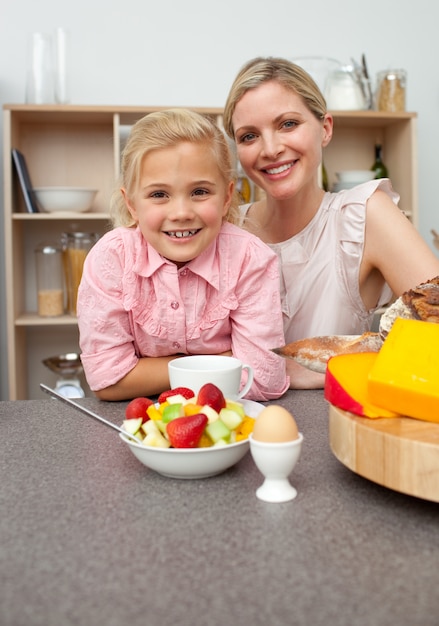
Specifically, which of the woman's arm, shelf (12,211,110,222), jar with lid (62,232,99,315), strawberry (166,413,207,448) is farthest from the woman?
jar with lid (62,232,99,315)

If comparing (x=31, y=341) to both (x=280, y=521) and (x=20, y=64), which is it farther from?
(x=280, y=521)

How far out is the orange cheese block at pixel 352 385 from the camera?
0.72 meters

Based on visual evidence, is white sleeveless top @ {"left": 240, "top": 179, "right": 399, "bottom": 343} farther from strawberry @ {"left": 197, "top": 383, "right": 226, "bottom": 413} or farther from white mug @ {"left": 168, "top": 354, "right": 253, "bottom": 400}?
strawberry @ {"left": 197, "top": 383, "right": 226, "bottom": 413}

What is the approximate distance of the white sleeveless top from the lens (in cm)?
169

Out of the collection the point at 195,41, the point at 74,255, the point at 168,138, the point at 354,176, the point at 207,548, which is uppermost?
the point at 195,41

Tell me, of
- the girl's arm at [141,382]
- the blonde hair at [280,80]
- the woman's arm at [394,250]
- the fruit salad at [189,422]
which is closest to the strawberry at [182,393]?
the fruit salad at [189,422]

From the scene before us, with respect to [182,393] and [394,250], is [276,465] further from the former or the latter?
[394,250]

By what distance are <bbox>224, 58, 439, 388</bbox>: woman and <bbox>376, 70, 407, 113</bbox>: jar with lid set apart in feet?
4.95

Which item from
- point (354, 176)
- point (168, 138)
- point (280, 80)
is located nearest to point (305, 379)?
point (168, 138)

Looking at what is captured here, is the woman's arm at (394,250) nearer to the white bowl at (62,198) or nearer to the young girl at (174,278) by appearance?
the young girl at (174,278)

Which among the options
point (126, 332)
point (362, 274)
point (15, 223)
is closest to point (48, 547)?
point (126, 332)

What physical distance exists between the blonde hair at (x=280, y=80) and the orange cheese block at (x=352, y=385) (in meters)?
0.98

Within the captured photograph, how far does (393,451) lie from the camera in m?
0.65

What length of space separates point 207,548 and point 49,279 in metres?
2.60
